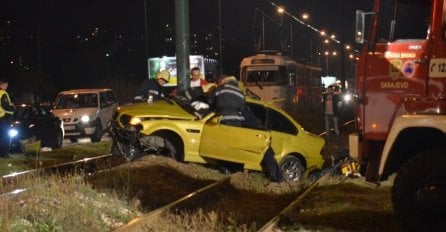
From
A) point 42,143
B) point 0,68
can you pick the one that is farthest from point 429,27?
point 0,68

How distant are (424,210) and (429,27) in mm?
1938

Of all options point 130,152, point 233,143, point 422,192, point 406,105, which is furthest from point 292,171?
point 422,192

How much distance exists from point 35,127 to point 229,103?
923 centimetres

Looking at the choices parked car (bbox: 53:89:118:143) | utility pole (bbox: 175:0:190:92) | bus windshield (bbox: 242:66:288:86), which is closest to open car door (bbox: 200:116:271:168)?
utility pole (bbox: 175:0:190:92)

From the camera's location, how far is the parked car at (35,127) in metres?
16.8

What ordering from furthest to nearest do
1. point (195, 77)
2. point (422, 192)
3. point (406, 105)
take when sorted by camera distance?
1. point (195, 77)
2. point (406, 105)
3. point (422, 192)

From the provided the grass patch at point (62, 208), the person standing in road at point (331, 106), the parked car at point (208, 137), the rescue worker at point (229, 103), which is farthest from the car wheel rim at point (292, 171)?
the person standing in road at point (331, 106)

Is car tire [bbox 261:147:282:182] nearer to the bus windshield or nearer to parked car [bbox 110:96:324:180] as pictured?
parked car [bbox 110:96:324:180]

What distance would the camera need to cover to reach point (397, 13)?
7.08 meters

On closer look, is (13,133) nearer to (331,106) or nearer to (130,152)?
(130,152)

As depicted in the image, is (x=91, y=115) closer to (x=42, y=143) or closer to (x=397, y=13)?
(x=42, y=143)

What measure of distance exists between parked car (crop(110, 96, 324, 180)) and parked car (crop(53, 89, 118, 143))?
31.8 feet

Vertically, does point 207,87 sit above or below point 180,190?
above

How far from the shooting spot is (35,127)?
18203mm
